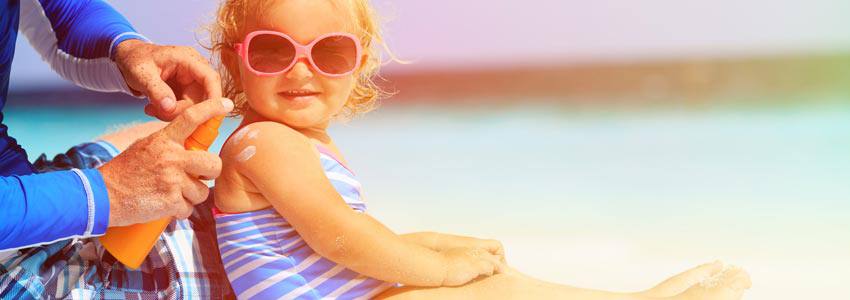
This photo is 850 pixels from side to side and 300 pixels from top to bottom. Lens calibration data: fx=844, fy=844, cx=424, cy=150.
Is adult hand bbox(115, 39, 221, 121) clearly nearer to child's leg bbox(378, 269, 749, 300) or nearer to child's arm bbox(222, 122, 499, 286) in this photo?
child's arm bbox(222, 122, 499, 286)

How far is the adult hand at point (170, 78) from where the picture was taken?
102 centimetres

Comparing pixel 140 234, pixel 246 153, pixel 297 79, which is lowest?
pixel 140 234

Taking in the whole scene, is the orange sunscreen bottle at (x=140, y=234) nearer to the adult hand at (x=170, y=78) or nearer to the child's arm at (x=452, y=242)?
the adult hand at (x=170, y=78)

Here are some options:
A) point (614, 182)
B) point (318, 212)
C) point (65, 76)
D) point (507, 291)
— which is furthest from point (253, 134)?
point (614, 182)

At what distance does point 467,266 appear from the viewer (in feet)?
3.44

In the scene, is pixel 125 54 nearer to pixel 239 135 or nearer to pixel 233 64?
pixel 233 64

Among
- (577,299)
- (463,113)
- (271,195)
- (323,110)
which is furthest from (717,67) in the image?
(271,195)

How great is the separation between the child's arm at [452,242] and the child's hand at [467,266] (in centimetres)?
7

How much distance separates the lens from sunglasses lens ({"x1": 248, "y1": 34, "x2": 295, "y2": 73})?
103cm

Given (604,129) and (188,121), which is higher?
(604,129)

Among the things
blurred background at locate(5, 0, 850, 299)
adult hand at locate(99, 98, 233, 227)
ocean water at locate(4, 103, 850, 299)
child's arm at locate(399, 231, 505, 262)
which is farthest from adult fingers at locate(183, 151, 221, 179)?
ocean water at locate(4, 103, 850, 299)

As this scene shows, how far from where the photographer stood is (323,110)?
1.08 meters

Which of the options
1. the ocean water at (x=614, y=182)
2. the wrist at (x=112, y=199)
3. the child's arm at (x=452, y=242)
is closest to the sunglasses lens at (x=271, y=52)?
the wrist at (x=112, y=199)

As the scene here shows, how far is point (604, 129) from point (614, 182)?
0.31m
